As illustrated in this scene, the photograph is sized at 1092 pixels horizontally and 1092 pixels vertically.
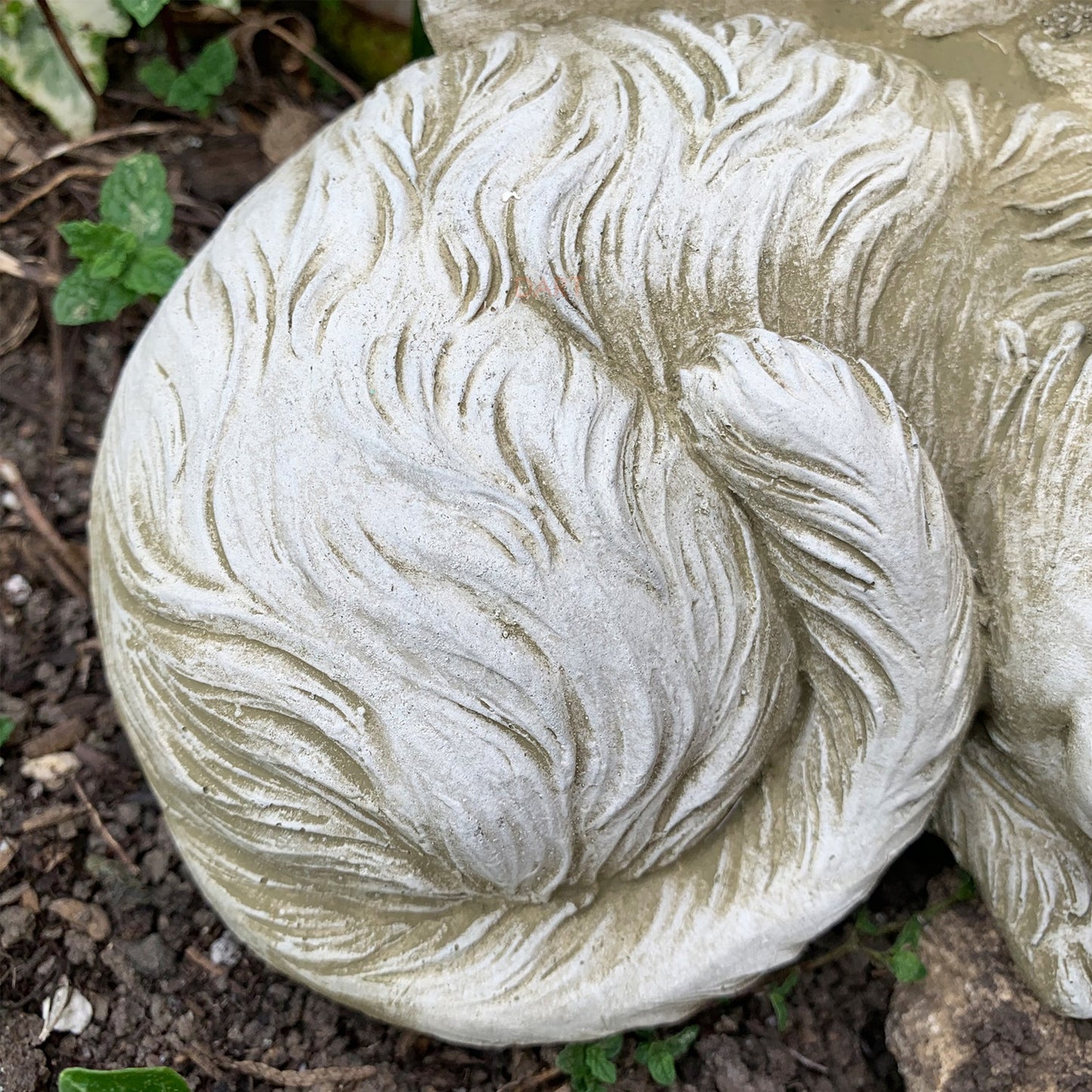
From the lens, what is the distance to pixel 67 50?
1.96 m

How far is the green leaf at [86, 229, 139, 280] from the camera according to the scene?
1.73 m

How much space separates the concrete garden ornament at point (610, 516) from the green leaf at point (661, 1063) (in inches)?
9.2

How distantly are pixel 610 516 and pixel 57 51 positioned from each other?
5.39ft

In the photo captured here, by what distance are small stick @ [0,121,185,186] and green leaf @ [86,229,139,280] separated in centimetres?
55

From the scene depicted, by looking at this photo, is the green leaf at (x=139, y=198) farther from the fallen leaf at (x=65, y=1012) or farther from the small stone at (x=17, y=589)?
the fallen leaf at (x=65, y=1012)

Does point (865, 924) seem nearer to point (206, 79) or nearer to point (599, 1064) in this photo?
point (599, 1064)

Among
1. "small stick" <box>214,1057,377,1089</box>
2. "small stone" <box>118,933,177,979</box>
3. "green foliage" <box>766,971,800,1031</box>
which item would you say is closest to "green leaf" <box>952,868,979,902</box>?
"green foliage" <box>766,971,800,1031</box>

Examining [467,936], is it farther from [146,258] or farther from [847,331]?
[146,258]

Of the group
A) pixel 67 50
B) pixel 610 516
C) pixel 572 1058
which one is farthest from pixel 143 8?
pixel 572 1058

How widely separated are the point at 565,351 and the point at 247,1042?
47.6 inches

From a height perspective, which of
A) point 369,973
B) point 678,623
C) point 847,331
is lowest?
point 369,973

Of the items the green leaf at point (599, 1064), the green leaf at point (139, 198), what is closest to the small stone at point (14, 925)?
the green leaf at point (599, 1064)

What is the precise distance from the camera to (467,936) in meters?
1.35

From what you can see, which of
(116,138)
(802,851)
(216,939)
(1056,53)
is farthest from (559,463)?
(116,138)
